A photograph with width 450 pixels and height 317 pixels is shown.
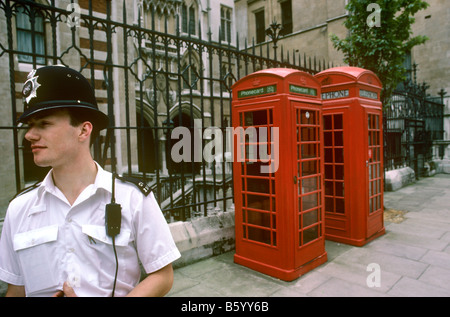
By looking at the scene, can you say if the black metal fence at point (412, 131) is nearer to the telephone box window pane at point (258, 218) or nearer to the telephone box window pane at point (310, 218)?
the telephone box window pane at point (310, 218)

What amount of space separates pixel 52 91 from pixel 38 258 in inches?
33.1

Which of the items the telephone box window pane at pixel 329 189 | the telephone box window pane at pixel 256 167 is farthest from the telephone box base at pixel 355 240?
the telephone box window pane at pixel 256 167

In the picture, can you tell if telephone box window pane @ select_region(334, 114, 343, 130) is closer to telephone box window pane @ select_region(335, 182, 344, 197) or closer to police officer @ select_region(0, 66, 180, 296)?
telephone box window pane @ select_region(335, 182, 344, 197)

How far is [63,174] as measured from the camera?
1.57 metres

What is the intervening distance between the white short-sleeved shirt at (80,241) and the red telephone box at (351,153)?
400cm

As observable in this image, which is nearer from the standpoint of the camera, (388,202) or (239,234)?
(239,234)

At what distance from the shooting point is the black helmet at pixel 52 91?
145 centimetres

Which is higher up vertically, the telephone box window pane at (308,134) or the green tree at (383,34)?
the green tree at (383,34)

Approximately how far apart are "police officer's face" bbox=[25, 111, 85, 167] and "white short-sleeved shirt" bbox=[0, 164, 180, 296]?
0.16 meters

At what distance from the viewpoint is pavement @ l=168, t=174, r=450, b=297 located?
3.40 meters

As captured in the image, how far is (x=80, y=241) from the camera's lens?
1.48 m

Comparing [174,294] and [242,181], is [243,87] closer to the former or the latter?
[242,181]
